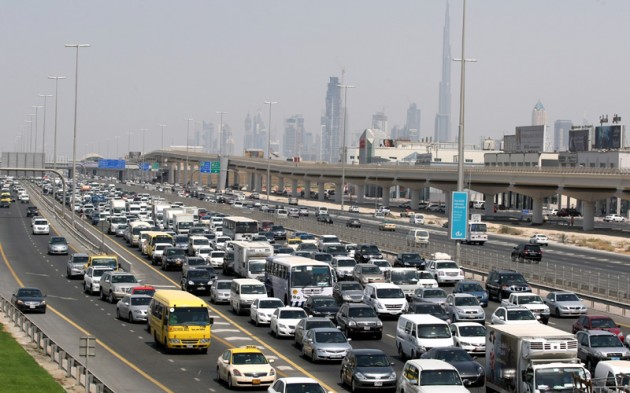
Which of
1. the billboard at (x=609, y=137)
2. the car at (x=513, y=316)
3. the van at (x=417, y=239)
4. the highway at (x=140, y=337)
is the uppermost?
the billboard at (x=609, y=137)

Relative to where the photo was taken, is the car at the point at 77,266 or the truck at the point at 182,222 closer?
the car at the point at 77,266

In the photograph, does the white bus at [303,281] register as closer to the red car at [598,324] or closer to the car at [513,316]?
the car at [513,316]

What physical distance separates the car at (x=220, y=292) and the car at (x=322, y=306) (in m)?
7.21

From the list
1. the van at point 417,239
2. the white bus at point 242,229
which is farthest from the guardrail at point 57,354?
the van at point 417,239

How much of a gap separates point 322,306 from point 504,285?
13.1 meters

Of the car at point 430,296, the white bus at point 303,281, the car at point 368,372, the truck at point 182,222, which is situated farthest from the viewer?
the truck at point 182,222

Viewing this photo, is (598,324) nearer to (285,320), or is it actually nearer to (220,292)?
(285,320)

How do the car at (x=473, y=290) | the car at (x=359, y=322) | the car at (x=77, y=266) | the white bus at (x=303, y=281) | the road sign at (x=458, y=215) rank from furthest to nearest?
the car at (x=77, y=266)
the road sign at (x=458, y=215)
the car at (x=473, y=290)
the white bus at (x=303, y=281)
the car at (x=359, y=322)

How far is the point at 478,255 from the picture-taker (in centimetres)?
7044

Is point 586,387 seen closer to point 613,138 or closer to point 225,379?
point 225,379

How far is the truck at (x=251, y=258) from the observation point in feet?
197

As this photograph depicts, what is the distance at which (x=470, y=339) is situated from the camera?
37.2 m

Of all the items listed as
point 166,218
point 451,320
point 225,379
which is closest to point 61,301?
point 451,320

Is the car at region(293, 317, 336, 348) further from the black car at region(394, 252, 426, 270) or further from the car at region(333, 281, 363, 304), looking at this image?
the black car at region(394, 252, 426, 270)
